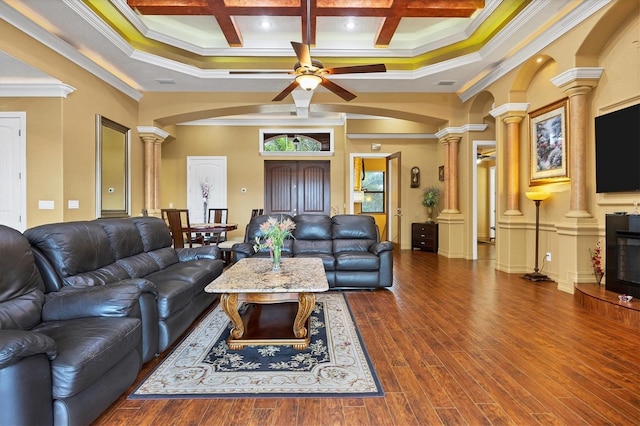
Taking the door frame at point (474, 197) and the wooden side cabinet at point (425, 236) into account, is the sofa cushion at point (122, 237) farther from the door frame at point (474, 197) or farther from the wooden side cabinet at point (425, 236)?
the wooden side cabinet at point (425, 236)

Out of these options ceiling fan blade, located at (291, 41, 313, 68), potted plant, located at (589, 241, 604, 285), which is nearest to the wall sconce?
potted plant, located at (589, 241, 604, 285)

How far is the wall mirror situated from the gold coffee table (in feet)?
11.9

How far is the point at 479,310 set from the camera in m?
3.62

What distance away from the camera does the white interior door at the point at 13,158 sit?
176 inches

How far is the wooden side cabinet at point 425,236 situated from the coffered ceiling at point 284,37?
3017mm

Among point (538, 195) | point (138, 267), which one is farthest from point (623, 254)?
point (138, 267)

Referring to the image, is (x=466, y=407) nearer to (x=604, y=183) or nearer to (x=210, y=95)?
(x=604, y=183)

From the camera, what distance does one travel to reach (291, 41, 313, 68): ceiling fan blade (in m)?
3.44

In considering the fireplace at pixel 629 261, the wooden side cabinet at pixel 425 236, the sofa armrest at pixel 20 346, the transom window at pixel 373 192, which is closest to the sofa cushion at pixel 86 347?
the sofa armrest at pixel 20 346

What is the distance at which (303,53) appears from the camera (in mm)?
3564

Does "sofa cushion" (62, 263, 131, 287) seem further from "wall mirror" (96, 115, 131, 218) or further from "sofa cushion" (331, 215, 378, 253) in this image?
"wall mirror" (96, 115, 131, 218)

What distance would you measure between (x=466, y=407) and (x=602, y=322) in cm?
225

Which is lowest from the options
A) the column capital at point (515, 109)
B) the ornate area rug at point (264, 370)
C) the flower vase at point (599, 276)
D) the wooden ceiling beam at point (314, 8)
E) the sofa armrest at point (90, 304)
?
the ornate area rug at point (264, 370)

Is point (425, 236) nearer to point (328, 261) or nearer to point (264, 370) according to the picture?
point (328, 261)
